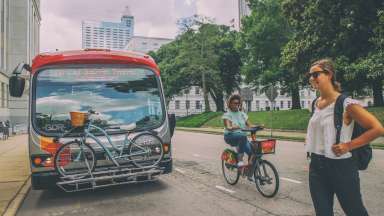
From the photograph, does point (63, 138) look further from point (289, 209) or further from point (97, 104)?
point (289, 209)

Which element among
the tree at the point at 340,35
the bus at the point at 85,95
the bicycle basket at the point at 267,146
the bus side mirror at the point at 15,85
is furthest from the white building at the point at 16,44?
the bicycle basket at the point at 267,146

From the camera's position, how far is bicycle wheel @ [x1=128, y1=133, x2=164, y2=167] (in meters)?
7.41

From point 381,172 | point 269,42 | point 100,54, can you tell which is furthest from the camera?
point 269,42

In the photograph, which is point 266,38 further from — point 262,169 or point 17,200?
point 17,200

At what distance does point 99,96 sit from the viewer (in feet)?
25.6

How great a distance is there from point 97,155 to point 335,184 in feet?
16.1

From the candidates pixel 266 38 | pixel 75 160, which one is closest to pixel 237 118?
pixel 75 160

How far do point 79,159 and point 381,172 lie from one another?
686 cm

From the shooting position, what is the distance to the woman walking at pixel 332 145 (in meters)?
3.12

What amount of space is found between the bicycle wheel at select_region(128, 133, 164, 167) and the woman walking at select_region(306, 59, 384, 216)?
443 centimetres

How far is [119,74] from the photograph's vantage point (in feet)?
26.3

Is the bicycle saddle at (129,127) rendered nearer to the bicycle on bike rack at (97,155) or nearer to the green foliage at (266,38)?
the bicycle on bike rack at (97,155)

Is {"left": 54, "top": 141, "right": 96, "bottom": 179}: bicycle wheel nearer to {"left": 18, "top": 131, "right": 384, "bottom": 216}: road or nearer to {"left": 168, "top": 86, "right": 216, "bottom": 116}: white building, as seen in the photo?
{"left": 18, "top": 131, "right": 384, "bottom": 216}: road

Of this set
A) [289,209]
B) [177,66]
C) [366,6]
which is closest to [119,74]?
[289,209]
